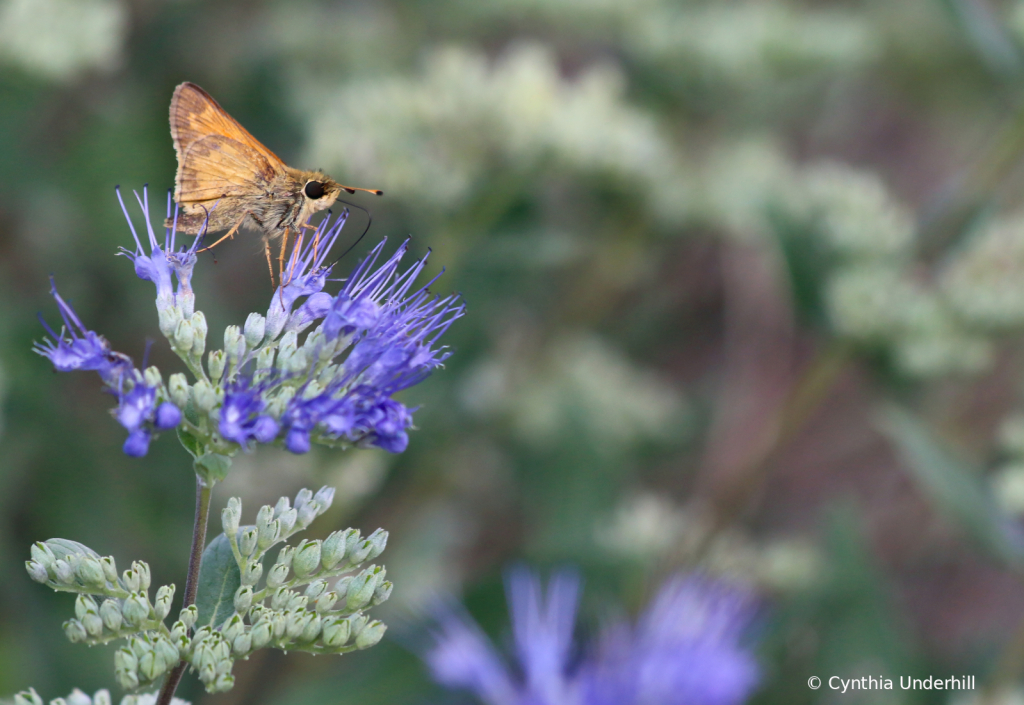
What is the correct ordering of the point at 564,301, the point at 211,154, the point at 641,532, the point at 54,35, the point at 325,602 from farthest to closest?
the point at 564,301, the point at 641,532, the point at 54,35, the point at 211,154, the point at 325,602

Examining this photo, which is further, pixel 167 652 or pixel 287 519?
pixel 287 519

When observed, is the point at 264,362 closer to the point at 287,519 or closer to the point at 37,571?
the point at 287,519

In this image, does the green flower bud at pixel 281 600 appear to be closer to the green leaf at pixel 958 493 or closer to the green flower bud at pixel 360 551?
the green flower bud at pixel 360 551

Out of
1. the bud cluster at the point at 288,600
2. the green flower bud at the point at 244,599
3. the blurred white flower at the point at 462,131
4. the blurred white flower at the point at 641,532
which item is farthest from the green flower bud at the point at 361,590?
the blurred white flower at the point at 641,532

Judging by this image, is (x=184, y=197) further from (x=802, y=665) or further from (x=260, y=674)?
(x=802, y=665)

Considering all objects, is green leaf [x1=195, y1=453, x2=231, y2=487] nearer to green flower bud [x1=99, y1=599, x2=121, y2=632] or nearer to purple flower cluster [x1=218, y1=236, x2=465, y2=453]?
purple flower cluster [x1=218, y1=236, x2=465, y2=453]

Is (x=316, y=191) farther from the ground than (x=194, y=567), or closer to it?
farther from the ground

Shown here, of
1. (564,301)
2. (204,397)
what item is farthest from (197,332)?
(564,301)
